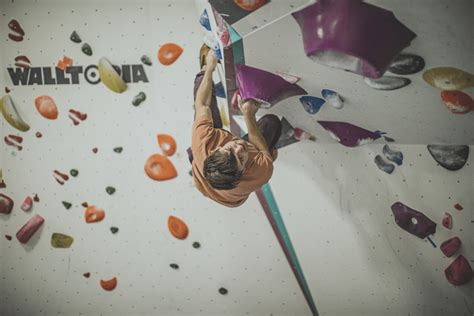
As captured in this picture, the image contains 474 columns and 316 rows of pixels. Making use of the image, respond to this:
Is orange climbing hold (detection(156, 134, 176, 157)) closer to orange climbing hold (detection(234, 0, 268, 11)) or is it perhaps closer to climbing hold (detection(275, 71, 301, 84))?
climbing hold (detection(275, 71, 301, 84))

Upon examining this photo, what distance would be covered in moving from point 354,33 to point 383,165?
1.28m

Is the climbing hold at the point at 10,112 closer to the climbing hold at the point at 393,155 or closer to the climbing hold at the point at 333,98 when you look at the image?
the climbing hold at the point at 333,98

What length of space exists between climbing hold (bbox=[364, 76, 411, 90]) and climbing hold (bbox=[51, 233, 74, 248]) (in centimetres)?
201

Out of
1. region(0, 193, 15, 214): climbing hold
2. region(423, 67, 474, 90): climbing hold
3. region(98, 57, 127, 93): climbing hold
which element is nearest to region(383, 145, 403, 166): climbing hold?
region(423, 67, 474, 90): climbing hold

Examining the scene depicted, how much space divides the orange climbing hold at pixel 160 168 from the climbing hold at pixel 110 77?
441 millimetres

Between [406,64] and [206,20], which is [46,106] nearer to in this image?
[206,20]

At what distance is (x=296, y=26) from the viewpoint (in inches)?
48.1

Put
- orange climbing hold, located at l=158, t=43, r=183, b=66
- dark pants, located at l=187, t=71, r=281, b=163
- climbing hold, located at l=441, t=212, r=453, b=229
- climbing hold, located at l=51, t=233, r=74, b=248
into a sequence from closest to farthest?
1. dark pants, located at l=187, t=71, r=281, b=163
2. climbing hold, located at l=441, t=212, r=453, b=229
3. orange climbing hold, located at l=158, t=43, r=183, b=66
4. climbing hold, located at l=51, t=233, r=74, b=248

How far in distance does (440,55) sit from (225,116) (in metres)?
1.22

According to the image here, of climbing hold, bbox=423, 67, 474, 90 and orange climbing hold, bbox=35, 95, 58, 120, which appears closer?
climbing hold, bbox=423, 67, 474, 90

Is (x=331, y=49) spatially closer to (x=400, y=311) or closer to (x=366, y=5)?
(x=366, y=5)

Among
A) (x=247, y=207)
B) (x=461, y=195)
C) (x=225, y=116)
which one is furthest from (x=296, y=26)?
(x=461, y=195)

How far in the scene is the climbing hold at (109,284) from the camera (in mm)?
2535

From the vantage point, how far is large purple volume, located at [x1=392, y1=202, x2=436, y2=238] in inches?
87.1
